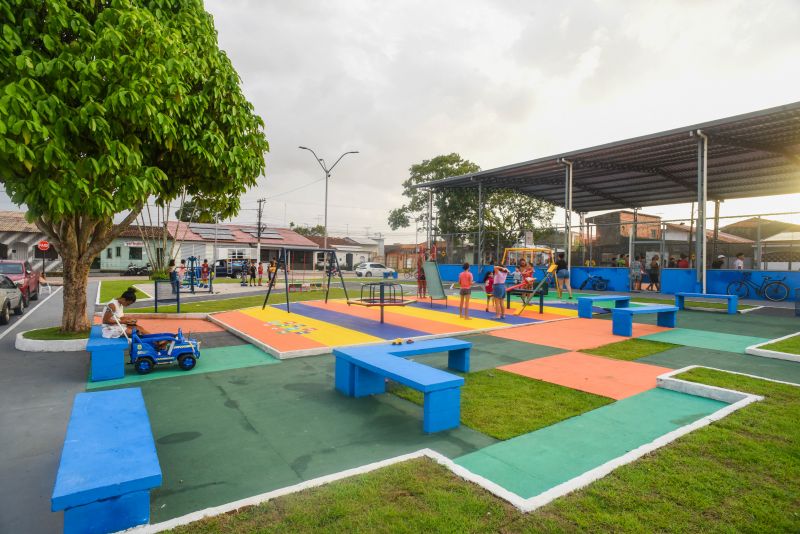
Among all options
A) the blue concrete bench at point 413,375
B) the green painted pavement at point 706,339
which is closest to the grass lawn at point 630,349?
the green painted pavement at point 706,339

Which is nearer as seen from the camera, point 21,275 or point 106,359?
point 106,359

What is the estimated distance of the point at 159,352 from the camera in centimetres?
728

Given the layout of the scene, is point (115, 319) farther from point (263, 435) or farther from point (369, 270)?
point (369, 270)

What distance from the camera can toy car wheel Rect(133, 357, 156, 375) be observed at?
23.4 feet

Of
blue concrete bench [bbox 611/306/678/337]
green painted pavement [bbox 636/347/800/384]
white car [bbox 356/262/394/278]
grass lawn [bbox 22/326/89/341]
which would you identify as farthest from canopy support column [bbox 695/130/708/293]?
white car [bbox 356/262/394/278]

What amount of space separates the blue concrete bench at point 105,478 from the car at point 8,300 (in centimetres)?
1191

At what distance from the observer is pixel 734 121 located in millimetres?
16359

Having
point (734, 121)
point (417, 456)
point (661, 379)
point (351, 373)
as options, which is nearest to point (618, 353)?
point (661, 379)

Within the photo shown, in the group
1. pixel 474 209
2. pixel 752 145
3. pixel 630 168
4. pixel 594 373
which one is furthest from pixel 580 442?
pixel 474 209

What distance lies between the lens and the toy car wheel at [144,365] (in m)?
7.13

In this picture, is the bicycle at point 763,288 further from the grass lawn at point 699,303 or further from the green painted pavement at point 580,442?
the green painted pavement at point 580,442

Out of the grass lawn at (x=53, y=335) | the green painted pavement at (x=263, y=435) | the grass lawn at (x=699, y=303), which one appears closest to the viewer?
the green painted pavement at (x=263, y=435)

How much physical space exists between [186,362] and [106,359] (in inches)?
45.0

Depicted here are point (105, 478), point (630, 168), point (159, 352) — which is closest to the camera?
point (105, 478)
